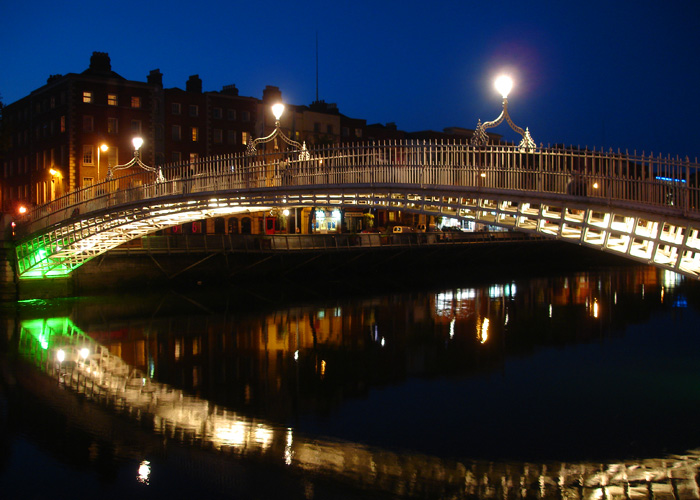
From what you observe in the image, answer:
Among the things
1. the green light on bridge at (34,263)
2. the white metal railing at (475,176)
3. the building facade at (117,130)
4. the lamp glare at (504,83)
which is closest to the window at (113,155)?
the building facade at (117,130)

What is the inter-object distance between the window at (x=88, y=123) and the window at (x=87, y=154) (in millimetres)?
1118

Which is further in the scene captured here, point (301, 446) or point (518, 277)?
point (518, 277)

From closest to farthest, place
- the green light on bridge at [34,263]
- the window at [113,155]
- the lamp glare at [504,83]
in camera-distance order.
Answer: the lamp glare at [504,83], the green light on bridge at [34,263], the window at [113,155]

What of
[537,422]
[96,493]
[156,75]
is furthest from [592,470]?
[156,75]

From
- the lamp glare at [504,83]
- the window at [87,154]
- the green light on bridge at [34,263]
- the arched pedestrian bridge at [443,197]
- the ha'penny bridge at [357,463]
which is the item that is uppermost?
the window at [87,154]

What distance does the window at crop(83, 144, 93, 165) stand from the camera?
46.7 meters

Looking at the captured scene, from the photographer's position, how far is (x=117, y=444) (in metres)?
12.0

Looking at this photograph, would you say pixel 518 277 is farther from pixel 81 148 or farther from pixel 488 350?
pixel 81 148

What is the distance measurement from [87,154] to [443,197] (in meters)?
36.8

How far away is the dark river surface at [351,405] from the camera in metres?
10.4

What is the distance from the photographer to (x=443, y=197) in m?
16.8

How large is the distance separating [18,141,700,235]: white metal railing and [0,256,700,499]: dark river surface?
14.2 feet

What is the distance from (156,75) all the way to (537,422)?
45.0 m

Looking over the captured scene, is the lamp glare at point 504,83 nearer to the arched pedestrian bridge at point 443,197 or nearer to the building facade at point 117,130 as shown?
the arched pedestrian bridge at point 443,197
